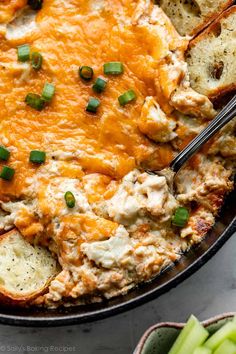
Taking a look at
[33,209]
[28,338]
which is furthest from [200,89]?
[28,338]

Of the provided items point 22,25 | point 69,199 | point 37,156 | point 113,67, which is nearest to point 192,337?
point 69,199

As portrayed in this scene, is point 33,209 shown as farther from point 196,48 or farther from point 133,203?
point 196,48

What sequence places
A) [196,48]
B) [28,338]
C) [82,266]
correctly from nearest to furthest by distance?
[82,266], [196,48], [28,338]

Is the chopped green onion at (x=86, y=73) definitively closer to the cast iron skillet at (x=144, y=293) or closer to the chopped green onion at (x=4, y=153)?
the chopped green onion at (x=4, y=153)

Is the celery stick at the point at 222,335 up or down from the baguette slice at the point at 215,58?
down

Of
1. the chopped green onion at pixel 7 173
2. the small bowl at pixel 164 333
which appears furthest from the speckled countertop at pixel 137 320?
the chopped green onion at pixel 7 173

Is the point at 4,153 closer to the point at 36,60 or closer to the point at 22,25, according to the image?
the point at 36,60

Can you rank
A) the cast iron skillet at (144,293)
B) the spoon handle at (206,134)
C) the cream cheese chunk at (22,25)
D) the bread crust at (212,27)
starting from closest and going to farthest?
the cast iron skillet at (144,293), the spoon handle at (206,134), the bread crust at (212,27), the cream cheese chunk at (22,25)
